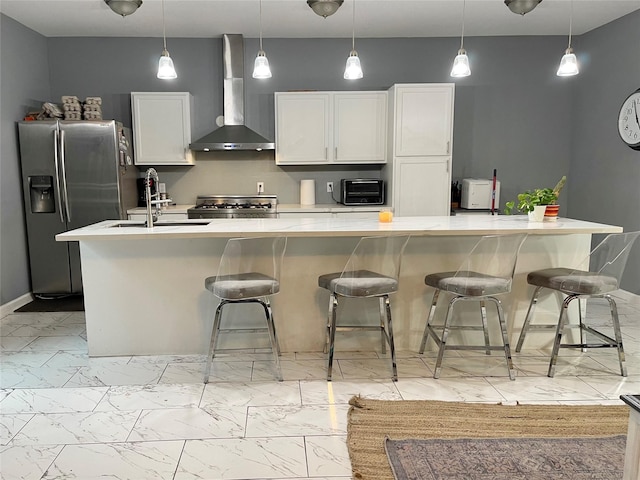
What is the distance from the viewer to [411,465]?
2156 millimetres

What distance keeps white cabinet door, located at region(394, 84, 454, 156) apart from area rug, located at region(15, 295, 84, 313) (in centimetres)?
347

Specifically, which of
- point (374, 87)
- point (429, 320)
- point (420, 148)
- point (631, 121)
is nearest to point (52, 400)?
point (429, 320)

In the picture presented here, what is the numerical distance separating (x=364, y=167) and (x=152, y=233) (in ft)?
10.2

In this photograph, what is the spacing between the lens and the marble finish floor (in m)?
2.21

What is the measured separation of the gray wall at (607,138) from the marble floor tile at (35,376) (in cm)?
473

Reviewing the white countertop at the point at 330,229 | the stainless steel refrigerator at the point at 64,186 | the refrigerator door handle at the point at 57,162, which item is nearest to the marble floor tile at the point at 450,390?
the white countertop at the point at 330,229

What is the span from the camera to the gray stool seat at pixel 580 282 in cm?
296

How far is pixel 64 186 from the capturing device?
4.75 metres

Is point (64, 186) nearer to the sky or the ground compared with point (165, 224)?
nearer to the sky

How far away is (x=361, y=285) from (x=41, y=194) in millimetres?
3543

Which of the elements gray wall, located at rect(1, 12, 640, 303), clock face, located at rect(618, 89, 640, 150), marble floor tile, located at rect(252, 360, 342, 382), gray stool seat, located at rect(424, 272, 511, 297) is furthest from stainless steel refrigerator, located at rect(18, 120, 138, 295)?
clock face, located at rect(618, 89, 640, 150)

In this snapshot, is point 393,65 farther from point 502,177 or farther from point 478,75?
point 502,177

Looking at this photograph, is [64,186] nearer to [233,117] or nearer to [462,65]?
[233,117]

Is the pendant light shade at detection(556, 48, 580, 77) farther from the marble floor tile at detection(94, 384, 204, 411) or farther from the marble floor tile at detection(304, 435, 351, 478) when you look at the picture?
the marble floor tile at detection(94, 384, 204, 411)
